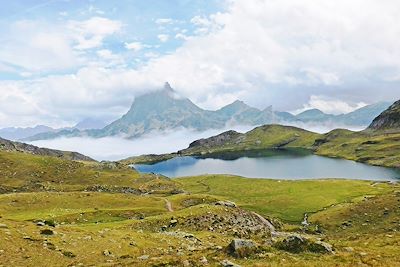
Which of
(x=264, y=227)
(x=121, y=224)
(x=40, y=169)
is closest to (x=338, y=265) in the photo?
(x=121, y=224)

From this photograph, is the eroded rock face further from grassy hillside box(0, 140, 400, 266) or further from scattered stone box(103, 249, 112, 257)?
scattered stone box(103, 249, 112, 257)

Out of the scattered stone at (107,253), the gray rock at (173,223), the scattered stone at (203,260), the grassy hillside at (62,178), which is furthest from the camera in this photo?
the grassy hillside at (62,178)

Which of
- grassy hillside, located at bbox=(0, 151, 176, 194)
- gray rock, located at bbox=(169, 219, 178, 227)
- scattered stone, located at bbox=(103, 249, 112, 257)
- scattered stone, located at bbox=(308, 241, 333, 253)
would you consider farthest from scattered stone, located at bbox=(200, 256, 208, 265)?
grassy hillside, located at bbox=(0, 151, 176, 194)

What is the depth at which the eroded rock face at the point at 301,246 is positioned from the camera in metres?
29.6

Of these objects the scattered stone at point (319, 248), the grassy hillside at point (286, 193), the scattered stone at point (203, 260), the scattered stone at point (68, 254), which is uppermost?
the scattered stone at point (319, 248)

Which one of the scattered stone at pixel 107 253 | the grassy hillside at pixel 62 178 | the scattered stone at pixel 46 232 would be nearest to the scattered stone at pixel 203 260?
the scattered stone at pixel 107 253

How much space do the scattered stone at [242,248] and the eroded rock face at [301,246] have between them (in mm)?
2200

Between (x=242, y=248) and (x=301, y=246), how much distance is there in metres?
4.44

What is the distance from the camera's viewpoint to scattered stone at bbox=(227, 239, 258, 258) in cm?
2831

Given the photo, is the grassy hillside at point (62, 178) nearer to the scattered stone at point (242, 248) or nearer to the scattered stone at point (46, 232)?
the scattered stone at point (46, 232)

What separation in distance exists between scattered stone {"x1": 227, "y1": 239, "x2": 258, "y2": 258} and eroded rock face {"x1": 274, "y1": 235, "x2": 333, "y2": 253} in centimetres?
220

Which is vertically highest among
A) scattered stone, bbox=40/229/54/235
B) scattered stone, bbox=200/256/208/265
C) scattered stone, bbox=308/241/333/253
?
scattered stone, bbox=308/241/333/253

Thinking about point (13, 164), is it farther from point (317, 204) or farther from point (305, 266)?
point (305, 266)

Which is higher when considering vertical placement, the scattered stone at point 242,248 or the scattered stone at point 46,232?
the scattered stone at point 242,248
